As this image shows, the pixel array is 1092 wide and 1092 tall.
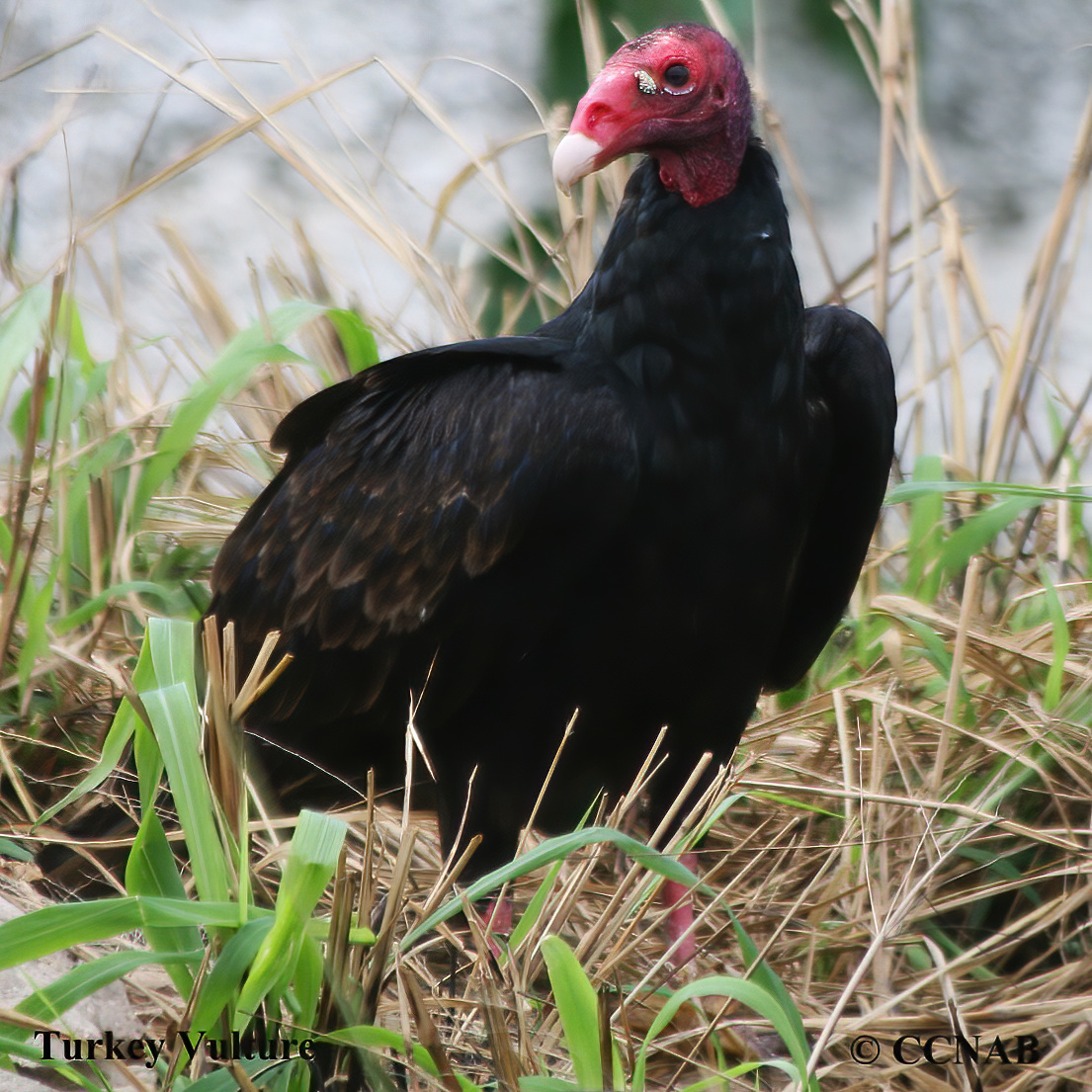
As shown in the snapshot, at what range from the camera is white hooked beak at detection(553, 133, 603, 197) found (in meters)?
2.21

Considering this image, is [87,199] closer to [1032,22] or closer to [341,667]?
[341,667]

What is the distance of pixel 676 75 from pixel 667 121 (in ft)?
0.29

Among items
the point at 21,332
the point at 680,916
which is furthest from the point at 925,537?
the point at 21,332

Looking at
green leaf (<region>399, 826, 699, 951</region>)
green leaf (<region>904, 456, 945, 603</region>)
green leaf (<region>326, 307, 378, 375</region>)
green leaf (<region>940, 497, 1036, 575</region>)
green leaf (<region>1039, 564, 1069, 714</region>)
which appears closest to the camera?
green leaf (<region>399, 826, 699, 951</region>)

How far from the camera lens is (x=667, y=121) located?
225 centimetres

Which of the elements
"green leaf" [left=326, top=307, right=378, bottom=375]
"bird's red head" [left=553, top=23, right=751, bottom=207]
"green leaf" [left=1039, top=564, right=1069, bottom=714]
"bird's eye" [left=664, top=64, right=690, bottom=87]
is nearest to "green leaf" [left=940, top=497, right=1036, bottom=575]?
"green leaf" [left=1039, top=564, right=1069, bottom=714]

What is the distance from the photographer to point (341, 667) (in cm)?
240

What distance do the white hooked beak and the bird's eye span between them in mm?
177

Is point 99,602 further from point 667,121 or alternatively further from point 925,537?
point 925,537

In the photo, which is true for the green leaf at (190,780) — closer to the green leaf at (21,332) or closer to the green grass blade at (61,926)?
the green grass blade at (61,926)

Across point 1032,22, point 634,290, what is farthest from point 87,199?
point 1032,22

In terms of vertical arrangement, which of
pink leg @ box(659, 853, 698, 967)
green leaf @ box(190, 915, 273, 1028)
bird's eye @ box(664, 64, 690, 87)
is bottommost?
pink leg @ box(659, 853, 698, 967)

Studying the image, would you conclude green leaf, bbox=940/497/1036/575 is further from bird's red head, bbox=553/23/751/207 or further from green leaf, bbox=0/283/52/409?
green leaf, bbox=0/283/52/409

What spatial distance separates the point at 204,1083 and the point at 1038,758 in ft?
5.26
